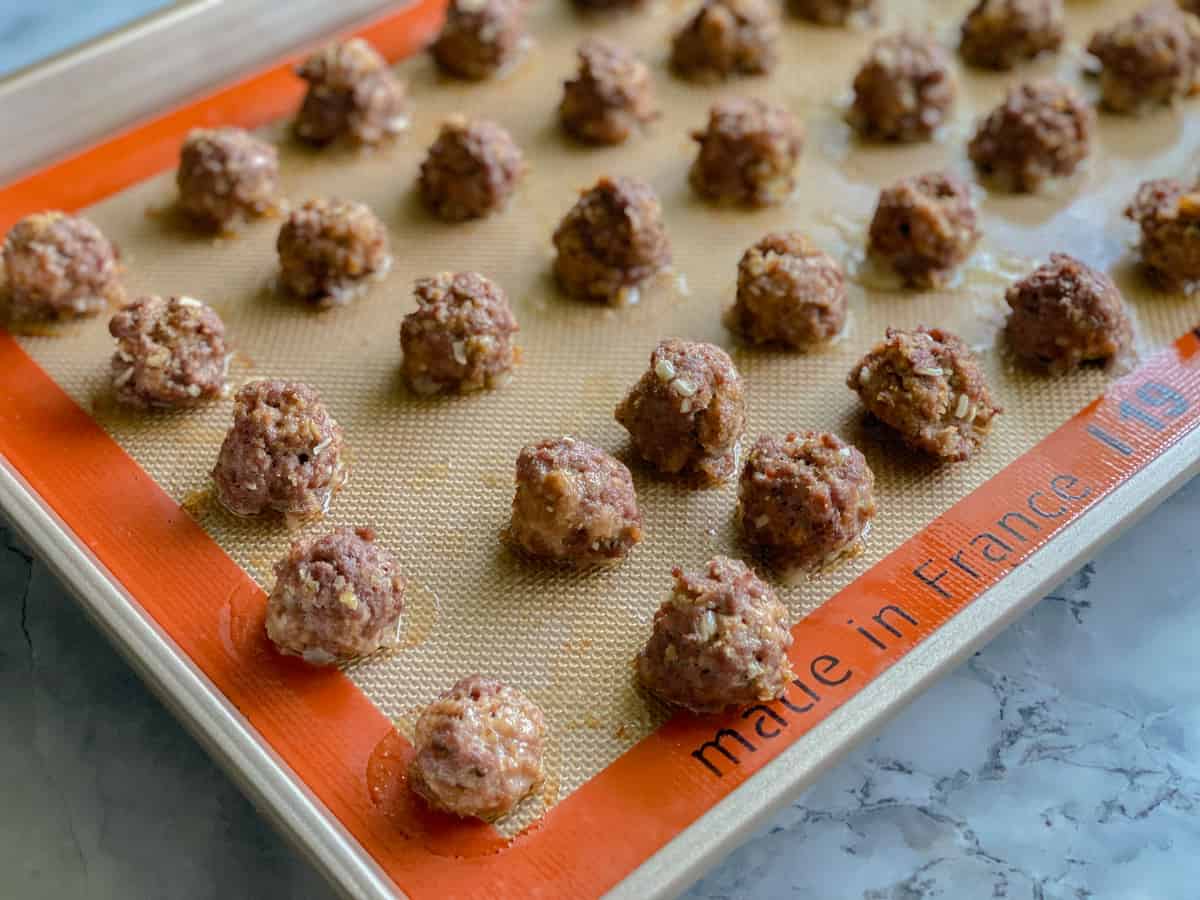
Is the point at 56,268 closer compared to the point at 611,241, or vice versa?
the point at 56,268

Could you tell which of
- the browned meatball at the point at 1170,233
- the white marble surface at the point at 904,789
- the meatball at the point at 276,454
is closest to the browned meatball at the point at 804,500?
the white marble surface at the point at 904,789

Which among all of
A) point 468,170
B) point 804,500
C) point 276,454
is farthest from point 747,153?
point 276,454

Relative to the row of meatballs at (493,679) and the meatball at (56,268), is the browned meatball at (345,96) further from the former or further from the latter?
the row of meatballs at (493,679)

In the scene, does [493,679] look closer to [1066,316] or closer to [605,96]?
[1066,316]

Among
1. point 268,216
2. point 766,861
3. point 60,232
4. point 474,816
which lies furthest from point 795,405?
point 60,232

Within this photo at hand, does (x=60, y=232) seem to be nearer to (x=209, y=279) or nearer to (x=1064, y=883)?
(x=209, y=279)

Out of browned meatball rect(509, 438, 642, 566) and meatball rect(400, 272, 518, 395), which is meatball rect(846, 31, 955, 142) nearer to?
meatball rect(400, 272, 518, 395)
